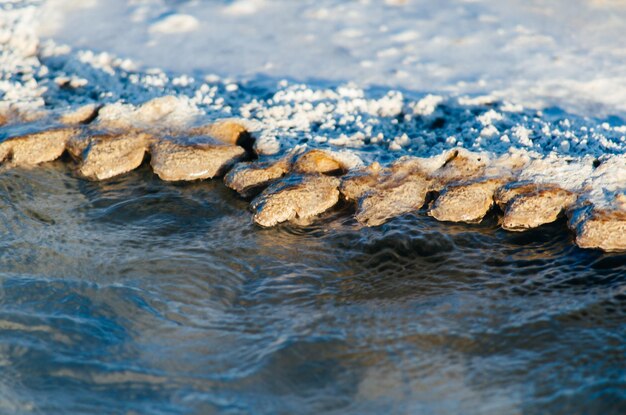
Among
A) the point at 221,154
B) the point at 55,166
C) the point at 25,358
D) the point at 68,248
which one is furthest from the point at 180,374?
the point at 55,166

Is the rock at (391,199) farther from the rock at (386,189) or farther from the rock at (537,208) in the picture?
the rock at (537,208)

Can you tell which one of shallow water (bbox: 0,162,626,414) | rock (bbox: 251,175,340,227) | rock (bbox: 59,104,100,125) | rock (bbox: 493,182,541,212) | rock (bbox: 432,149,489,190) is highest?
rock (bbox: 59,104,100,125)

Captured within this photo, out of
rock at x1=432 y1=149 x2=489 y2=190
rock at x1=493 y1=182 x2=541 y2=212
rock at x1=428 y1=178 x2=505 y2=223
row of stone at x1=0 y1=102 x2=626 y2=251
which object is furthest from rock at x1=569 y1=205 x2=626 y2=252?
rock at x1=432 y1=149 x2=489 y2=190

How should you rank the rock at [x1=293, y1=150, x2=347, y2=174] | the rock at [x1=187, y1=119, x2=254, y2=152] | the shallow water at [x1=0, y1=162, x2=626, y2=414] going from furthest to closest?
1. the rock at [x1=187, y1=119, x2=254, y2=152]
2. the rock at [x1=293, y1=150, x2=347, y2=174]
3. the shallow water at [x1=0, y1=162, x2=626, y2=414]

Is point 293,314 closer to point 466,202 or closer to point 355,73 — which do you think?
point 466,202

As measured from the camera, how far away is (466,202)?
3678 millimetres

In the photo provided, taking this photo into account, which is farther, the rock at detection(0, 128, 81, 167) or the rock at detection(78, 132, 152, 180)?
the rock at detection(0, 128, 81, 167)

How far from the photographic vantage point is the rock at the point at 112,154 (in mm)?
4250

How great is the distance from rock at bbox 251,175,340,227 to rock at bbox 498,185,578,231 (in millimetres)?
909

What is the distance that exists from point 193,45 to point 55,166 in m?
1.63

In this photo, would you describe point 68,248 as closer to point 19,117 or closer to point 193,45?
point 19,117

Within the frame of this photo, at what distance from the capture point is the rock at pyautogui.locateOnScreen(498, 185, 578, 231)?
Result: 357cm

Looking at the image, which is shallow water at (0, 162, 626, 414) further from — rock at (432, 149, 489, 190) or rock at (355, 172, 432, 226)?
rock at (432, 149, 489, 190)

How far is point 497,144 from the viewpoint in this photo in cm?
414
